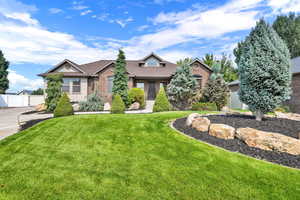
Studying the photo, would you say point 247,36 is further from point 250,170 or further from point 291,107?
point 291,107

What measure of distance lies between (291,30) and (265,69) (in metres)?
33.6

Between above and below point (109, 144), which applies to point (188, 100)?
above

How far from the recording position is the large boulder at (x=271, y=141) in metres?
4.06

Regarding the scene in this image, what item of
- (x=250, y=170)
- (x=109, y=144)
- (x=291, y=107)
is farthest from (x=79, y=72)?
(x=291, y=107)

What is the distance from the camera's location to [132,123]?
22.7ft

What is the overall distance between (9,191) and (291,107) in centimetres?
1907

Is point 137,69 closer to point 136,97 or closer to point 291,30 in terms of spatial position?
point 136,97

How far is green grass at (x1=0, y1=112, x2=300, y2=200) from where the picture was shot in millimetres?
2789

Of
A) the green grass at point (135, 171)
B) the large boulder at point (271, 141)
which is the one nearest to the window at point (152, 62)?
the green grass at point (135, 171)

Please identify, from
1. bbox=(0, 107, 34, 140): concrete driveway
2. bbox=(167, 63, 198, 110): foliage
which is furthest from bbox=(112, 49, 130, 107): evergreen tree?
bbox=(0, 107, 34, 140): concrete driveway

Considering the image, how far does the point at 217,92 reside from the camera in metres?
14.7

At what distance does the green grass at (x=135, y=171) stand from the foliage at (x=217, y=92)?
35.1ft

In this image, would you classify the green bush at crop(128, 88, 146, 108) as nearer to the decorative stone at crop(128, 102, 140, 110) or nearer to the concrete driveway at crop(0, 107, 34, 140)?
the decorative stone at crop(128, 102, 140, 110)

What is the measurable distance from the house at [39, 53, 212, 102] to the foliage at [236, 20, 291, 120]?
531 inches
